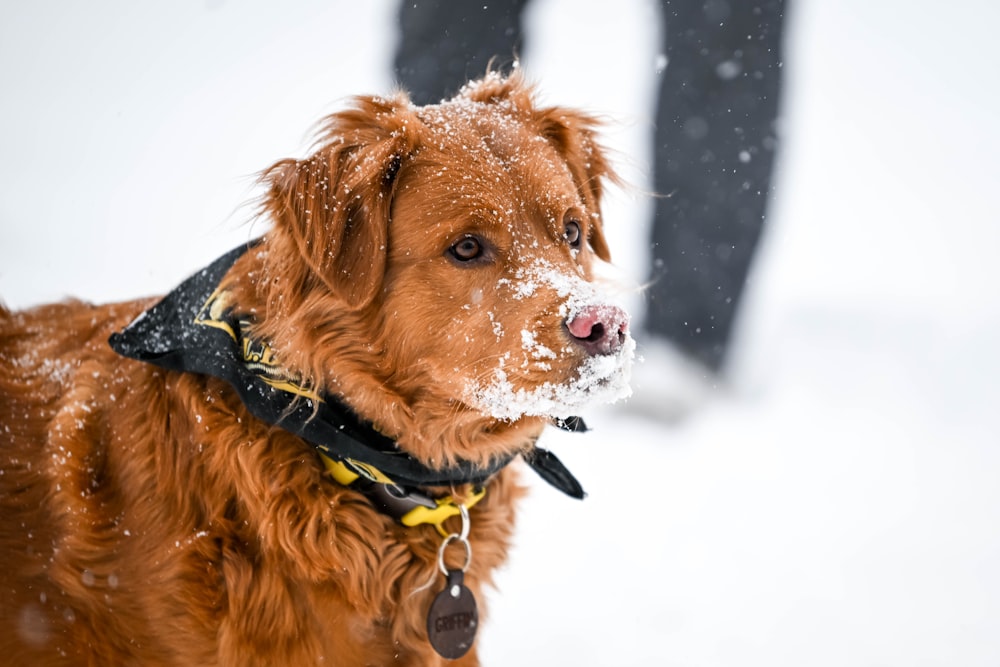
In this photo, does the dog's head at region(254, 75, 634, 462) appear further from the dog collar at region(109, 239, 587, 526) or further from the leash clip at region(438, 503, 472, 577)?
the leash clip at region(438, 503, 472, 577)

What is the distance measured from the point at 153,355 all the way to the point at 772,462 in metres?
3.31

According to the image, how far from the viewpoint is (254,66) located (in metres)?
7.41

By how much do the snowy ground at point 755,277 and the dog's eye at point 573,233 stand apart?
848mm

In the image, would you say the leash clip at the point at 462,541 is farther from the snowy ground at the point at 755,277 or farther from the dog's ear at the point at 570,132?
the dog's ear at the point at 570,132

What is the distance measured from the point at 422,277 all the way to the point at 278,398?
22.7 inches

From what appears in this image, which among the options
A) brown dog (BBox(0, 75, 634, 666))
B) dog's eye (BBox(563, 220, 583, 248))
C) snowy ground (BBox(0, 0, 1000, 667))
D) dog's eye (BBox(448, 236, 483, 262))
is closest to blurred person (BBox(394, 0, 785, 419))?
snowy ground (BBox(0, 0, 1000, 667))

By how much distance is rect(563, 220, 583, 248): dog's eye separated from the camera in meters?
2.75

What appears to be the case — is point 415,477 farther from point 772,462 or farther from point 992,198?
point 992,198

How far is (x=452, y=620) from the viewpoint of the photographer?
2488mm

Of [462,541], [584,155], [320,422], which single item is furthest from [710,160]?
[320,422]

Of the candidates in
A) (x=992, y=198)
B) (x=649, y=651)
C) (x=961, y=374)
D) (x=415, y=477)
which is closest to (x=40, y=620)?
(x=415, y=477)

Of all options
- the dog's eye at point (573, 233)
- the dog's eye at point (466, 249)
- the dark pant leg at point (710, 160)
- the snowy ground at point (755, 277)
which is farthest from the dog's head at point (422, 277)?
the dark pant leg at point (710, 160)

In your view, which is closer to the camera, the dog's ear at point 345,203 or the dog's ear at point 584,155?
the dog's ear at point 345,203

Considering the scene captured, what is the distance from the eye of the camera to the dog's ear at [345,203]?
2.39 meters
